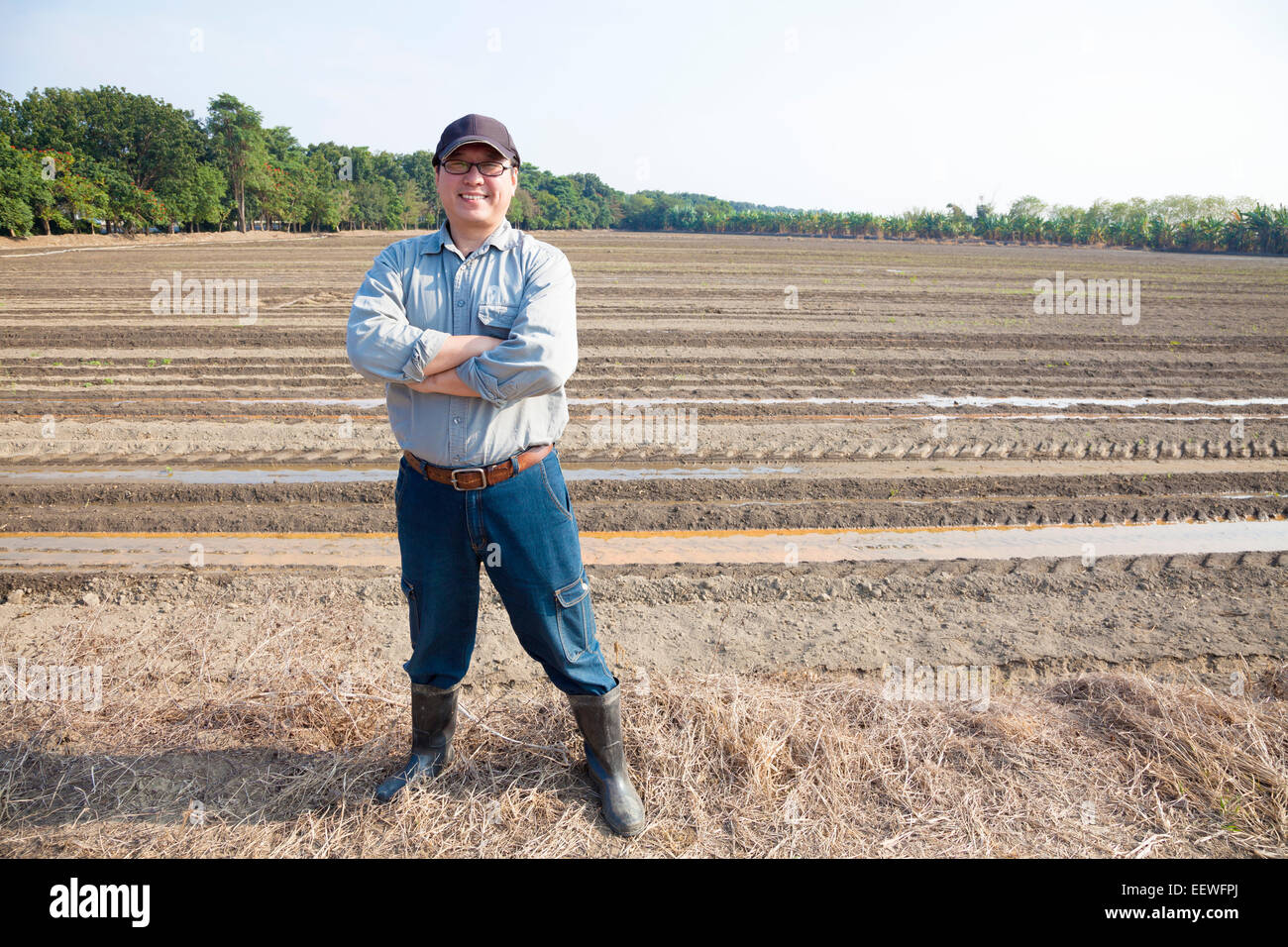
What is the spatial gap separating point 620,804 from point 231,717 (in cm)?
184

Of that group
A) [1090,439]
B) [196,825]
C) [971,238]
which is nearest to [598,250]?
[1090,439]

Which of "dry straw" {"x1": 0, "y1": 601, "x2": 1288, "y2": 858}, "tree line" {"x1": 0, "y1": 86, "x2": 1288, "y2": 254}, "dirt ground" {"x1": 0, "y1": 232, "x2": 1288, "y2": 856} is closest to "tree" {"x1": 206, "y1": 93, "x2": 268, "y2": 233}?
"tree line" {"x1": 0, "y1": 86, "x2": 1288, "y2": 254}

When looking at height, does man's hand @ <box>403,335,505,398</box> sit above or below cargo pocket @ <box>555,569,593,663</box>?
above

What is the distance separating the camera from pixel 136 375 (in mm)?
10484

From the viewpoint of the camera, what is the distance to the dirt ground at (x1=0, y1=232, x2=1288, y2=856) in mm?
2916

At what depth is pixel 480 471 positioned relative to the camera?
7.98ft

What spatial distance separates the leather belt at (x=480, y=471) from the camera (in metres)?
2.43

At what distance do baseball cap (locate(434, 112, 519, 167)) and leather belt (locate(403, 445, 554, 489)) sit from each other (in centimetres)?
94

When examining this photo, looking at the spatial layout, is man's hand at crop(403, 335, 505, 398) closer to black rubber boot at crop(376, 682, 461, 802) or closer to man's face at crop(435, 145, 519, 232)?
man's face at crop(435, 145, 519, 232)

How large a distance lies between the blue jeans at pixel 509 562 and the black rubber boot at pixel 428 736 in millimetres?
273

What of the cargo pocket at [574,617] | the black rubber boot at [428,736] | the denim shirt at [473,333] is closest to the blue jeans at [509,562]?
the cargo pocket at [574,617]

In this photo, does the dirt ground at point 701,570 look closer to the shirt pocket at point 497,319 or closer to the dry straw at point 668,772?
the dry straw at point 668,772

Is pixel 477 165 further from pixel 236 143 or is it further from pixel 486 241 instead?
pixel 236 143
